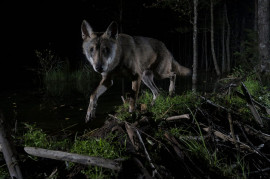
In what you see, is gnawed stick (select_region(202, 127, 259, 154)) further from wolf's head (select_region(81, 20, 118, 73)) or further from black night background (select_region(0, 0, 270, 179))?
wolf's head (select_region(81, 20, 118, 73))

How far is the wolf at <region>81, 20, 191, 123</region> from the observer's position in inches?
137

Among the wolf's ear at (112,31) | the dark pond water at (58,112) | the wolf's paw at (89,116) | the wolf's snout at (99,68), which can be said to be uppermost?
the wolf's ear at (112,31)

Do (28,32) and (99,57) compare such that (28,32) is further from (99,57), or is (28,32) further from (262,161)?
(262,161)

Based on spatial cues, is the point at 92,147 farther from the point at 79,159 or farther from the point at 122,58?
the point at 122,58

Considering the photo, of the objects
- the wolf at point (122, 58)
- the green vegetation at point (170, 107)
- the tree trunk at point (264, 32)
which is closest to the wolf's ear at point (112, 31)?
the wolf at point (122, 58)

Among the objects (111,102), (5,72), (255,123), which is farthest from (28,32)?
(255,123)

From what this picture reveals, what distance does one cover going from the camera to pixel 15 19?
1295cm

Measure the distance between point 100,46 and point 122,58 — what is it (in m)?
0.70

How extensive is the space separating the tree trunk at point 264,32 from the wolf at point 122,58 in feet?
10.9

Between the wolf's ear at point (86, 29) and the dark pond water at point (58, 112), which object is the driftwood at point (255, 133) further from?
the wolf's ear at point (86, 29)

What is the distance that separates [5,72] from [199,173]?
13.7 metres

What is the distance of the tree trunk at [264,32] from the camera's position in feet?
22.2

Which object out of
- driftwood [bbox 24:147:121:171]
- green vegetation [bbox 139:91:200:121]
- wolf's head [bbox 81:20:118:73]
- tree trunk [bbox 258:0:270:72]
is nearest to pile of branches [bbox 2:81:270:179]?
driftwood [bbox 24:147:121:171]

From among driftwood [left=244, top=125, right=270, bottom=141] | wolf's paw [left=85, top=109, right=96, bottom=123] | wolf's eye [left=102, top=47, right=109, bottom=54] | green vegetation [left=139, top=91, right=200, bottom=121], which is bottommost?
wolf's paw [left=85, top=109, right=96, bottom=123]
